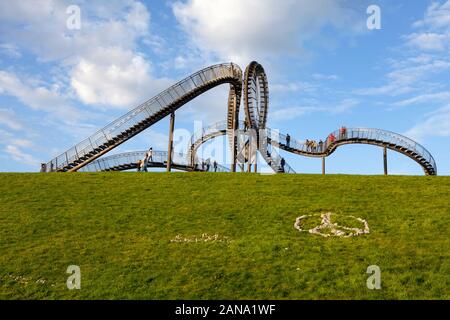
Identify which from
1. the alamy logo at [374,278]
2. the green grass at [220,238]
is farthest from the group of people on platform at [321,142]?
the alamy logo at [374,278]

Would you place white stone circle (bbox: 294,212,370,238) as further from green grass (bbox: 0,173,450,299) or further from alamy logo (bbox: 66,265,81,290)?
alamy logo (bbox: 66,265,81,290)

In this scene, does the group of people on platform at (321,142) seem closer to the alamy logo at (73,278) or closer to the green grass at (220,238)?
the green grass at (220,238)

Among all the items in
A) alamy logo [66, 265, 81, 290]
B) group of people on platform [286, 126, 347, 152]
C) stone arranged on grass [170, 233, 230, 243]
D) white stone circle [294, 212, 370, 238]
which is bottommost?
alamy logo [66, 265, 81, 290]

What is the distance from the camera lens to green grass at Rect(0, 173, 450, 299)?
17.8m

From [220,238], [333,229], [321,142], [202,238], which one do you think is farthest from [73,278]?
[321,142]

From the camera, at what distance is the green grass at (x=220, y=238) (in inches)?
701

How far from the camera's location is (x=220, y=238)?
885 inches

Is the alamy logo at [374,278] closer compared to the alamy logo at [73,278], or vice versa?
the alamy logo at [374,278]

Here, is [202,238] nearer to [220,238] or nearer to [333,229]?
[220,238]

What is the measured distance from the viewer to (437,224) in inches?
930

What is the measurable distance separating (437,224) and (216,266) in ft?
38.1

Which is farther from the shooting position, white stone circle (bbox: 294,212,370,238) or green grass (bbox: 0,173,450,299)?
white stone circle (bbox: 294,212,370,238)

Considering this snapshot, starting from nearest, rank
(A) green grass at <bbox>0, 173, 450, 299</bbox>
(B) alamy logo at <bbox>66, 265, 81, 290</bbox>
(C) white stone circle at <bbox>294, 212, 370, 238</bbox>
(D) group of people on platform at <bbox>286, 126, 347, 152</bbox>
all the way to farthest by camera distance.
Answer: (A) green grass at <bbox>0, 173, 450, 299</bbox>, (B) alamy logo at <bbox>66, 265, 81, 290</bbox>, (C) white stone circle at <bbox>294, 212, 370, 238</bbox>, (D) group of people on platform at <bbox>286, 126, 347, 152</bbox>

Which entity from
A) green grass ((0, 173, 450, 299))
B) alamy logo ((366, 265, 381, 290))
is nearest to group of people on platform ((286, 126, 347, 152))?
green grass ((0, 173, 450, 299))
